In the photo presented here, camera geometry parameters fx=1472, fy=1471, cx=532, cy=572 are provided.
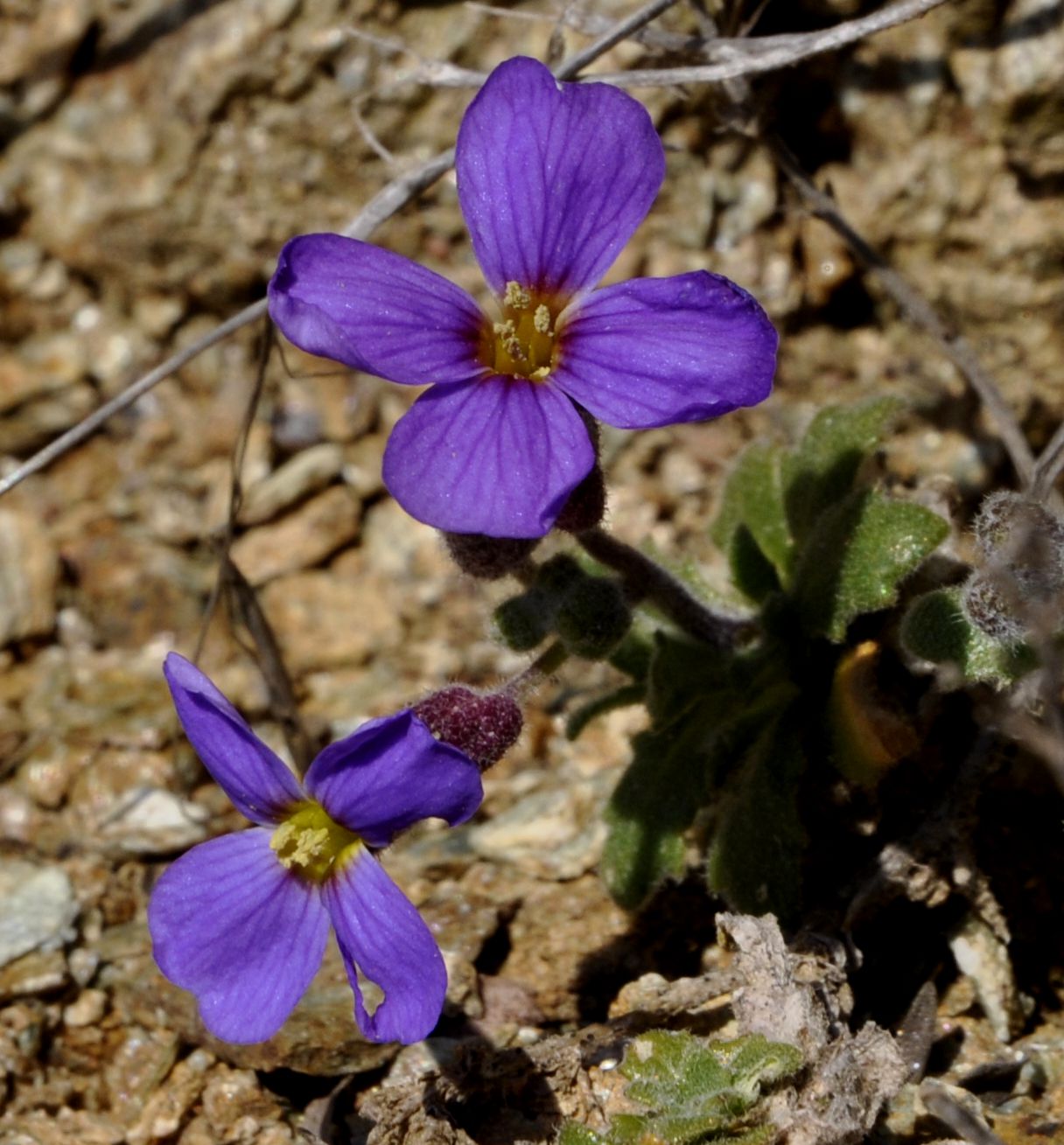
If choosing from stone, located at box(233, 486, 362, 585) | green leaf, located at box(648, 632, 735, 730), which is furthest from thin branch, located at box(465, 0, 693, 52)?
stone, located at box(233, 486, 362, 585)

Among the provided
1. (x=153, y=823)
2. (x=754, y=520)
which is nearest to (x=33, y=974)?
(x=153, y=823)

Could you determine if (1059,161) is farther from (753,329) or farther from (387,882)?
(387,882)

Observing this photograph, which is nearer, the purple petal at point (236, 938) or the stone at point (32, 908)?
the purple petal at point (236, 938)

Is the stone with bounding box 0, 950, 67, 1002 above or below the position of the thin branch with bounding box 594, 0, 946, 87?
below

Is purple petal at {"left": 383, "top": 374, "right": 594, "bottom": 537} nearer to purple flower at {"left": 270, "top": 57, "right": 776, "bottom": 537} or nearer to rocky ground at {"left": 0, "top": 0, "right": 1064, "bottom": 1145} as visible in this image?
purple flower at {"left": 270, "top": 57, "right": 776, "bottom": 537}

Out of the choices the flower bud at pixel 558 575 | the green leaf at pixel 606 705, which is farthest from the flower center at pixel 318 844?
the green leaf at pixel 606 705

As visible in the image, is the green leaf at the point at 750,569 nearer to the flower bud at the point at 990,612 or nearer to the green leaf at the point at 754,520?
the green leaf at the point at 754,520
